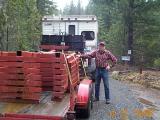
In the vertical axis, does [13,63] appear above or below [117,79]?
above

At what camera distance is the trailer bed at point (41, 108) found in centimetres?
786

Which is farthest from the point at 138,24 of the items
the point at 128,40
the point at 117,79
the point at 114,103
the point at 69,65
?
the point at 69,65

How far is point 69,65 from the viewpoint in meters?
9.84

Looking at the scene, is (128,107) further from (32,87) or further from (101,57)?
(32,87)

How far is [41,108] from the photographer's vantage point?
8.26 metres

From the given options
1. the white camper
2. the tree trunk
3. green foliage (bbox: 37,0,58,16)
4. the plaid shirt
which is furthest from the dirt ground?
green foliage (bbox: 37,0,58,16)

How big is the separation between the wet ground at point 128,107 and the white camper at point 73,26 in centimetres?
544

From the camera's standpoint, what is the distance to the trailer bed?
7.86 metres

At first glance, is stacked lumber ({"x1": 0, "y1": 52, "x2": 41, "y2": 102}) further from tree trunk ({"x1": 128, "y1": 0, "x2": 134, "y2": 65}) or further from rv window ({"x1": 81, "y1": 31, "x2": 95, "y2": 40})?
tree trunk ({"x1": 128, "y1": 0, "x2": 134, "y2": 65})

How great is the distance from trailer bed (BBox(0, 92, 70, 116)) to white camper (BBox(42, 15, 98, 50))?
43.4 ft

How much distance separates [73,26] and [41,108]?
1436cm

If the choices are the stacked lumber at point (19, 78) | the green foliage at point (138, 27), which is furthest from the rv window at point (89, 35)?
the stacked lumber at point (19, 78)

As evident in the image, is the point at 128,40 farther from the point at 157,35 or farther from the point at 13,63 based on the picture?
the point at 13,63

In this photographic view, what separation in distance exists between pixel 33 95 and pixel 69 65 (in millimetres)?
1471
